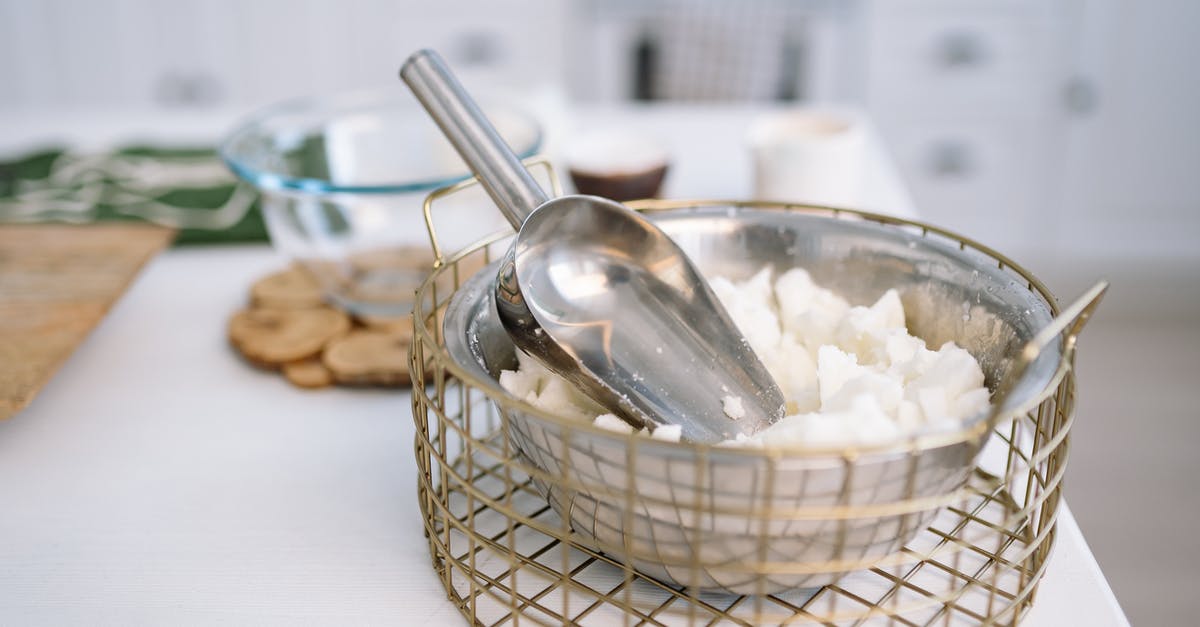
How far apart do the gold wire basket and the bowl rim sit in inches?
8.0

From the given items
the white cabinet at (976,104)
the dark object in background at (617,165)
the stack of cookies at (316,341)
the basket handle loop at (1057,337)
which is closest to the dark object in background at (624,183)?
the dark object in background at (617,165)

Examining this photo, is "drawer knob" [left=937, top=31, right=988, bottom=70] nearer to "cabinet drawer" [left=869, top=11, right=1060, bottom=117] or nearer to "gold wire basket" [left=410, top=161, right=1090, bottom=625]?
"cabinet drawer" [left=869, top=11, right=1060, bottom=117]

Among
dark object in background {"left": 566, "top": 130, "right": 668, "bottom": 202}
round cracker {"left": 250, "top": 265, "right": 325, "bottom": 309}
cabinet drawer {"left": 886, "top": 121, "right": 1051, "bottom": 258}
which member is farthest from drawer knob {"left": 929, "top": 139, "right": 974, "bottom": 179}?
round cracker {"left": 250, "top": 265, "right": 325, "bottom": 309}

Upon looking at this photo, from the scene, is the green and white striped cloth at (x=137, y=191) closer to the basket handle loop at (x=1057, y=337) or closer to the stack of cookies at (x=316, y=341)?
the stack of cookies at (x=316, y=341)

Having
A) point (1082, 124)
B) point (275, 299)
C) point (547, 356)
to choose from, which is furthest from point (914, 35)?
point (547, 356)

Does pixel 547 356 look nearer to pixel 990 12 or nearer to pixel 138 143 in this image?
pixel 138 143

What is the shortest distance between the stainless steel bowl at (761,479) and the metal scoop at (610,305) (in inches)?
1.6

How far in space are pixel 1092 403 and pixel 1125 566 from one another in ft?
1.62

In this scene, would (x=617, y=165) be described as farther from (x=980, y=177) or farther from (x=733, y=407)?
(x=980, y=177)

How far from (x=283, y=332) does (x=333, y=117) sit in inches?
10.9

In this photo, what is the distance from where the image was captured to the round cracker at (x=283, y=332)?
2.76 ft

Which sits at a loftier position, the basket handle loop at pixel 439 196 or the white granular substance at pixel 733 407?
the basket handle loop at pixel 439 196

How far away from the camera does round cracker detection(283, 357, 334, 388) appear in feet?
2.68

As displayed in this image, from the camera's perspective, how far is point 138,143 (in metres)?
1.33
